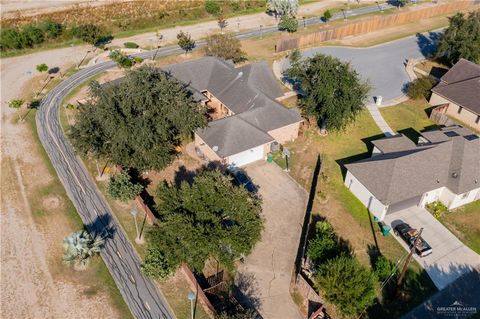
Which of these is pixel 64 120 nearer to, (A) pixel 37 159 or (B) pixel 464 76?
(A) pixel 37 159

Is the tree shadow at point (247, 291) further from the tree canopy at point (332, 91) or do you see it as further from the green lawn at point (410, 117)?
the green lawn at point (410, 117)

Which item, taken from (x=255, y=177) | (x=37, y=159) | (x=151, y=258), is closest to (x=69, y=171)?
(x=37, y=159)

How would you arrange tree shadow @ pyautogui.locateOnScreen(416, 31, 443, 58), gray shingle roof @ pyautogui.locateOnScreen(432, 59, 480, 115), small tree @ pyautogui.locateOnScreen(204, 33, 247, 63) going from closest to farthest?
gray shingle roof @ pyautogui.locateOnScreen(432, 59, 480, 115) → small tree @ pyautogui.locateOnScreen(204, 33, 247, 63) → tree shadow @ pyautogui.locateOnScreen(416, 31, 443, 58)

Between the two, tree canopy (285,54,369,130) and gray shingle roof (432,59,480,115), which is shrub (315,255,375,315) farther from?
gray shingle roof (432,59,480,115)

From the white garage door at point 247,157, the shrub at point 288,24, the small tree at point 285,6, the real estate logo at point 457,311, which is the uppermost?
the small tree at point 285,6

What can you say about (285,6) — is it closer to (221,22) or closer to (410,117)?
(221,22)

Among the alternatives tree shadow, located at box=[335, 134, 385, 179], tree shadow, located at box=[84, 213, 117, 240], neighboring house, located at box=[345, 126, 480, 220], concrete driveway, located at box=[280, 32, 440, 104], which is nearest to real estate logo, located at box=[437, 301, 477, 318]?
neighboring house, located at box=[345, 126, 480, 220]

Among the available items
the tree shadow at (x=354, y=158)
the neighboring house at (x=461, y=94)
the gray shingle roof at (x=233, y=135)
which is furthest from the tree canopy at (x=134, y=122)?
the neighboring house at (x=461, y=94)
